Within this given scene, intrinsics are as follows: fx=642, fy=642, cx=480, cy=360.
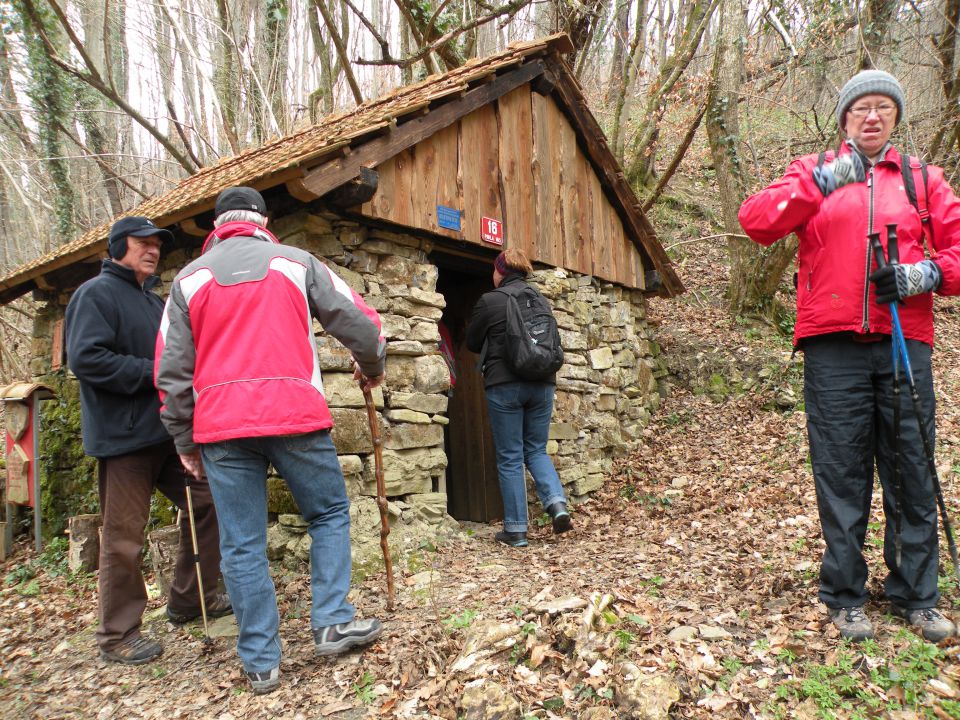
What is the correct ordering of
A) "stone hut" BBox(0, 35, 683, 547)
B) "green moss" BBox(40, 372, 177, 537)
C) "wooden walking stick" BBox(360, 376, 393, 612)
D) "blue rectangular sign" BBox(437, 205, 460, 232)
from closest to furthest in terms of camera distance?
"wooden walking stick" BBox(360, 376, 393, 612) < "stone hut" BBox(0, 35, 683, 547) < "blue rectangular sign" BBox(437, 205, 460, 232) < "green moss" BBox(40, 372, 177, 537)

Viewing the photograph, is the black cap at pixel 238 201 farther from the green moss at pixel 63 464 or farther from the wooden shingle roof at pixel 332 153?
the green moss at pixel 63 464

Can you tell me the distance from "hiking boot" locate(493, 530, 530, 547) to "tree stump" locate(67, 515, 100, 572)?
3.22 metres

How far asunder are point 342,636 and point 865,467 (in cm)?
237

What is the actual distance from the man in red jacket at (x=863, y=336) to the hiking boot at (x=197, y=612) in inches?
126

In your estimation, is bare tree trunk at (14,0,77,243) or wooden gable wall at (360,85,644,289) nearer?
wooden gable wall at (360,85,644,289)

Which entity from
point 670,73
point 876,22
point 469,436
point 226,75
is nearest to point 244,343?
point 469,436

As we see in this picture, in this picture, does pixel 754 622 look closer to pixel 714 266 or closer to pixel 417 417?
pixel 417 417

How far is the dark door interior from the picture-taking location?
641 cm

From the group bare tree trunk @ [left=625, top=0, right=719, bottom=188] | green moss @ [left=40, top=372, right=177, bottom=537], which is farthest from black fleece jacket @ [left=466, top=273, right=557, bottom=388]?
bare tree trunk @ [left=625, top=0, right=719, bottom=188]

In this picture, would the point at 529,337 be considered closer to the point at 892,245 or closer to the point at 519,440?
the point at 519,440

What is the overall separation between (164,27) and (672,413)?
35.5ft

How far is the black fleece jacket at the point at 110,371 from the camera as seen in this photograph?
130 inches

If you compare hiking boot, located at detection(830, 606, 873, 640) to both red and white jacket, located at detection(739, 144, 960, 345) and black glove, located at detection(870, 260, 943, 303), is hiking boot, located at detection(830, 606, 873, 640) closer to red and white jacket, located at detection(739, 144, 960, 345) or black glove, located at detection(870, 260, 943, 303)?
red and white jacket, located at detection(739, 144, 960, 345)

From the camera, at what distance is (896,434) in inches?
104
